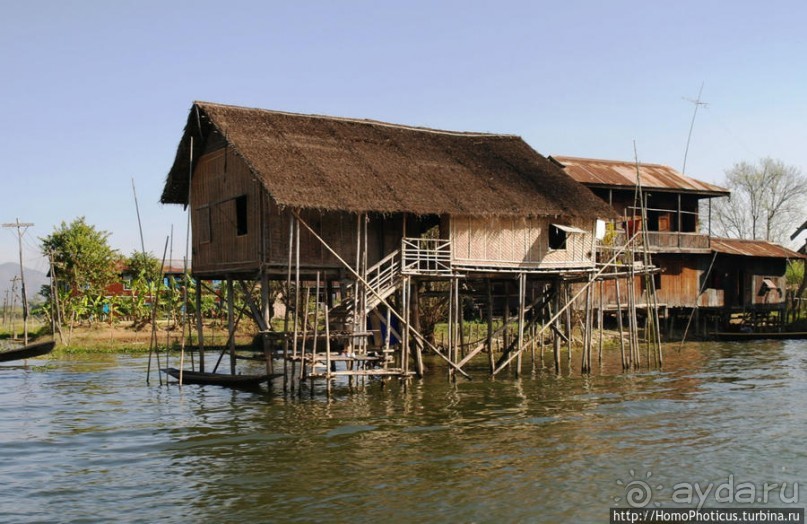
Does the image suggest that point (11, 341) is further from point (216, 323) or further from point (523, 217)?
point (523, 217)

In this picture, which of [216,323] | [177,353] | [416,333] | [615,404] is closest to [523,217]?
[416,333]

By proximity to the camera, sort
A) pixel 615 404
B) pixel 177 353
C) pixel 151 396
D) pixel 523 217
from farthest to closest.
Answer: pixel 177 353
pixel 523 217
pixel 151 396
pixel 615 404

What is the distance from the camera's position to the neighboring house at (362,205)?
18.5m

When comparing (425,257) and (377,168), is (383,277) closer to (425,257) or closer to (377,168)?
(425,257)

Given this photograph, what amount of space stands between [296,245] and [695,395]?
365 inches

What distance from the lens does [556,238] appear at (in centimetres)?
2178

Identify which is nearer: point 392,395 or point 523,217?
point 392,395

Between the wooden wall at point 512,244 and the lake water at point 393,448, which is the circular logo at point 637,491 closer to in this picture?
the lake water at point 393,448

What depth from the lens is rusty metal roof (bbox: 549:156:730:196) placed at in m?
32.2

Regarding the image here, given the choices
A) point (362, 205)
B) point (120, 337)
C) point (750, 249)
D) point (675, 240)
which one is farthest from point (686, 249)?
point (120, 337)

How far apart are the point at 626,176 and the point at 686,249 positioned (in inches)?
156

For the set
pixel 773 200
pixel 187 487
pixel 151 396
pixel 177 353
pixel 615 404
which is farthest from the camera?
pixel 773 200

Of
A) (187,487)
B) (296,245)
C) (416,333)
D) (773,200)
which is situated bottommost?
(187,487)

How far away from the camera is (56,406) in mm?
17922
